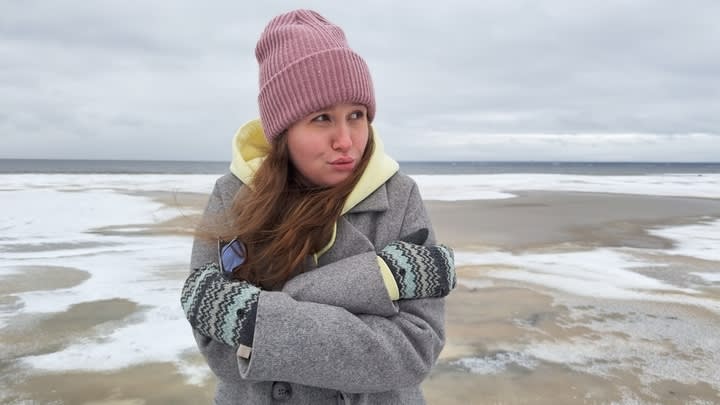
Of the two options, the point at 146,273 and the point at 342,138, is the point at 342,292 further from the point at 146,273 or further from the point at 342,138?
the point at 146,273

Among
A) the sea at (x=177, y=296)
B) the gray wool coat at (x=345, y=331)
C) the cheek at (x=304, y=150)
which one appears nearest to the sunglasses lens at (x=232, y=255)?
the gray wool coat at (x=345, y=331)

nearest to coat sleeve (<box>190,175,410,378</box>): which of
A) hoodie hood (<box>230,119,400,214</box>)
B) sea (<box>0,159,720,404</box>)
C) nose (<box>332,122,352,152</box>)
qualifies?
hoodie hood (<box>230,119,400,214</box>)

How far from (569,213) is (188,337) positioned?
12.2 meters

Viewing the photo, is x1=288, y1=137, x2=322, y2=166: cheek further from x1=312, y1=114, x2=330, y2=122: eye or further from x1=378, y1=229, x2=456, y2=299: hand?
x1=378, y1=229, x2=456, y2=299: hand

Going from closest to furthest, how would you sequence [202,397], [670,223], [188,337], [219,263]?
[219,263]
[202,397]
[188,337]
[670,223]

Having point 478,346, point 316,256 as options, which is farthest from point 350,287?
point 478,346

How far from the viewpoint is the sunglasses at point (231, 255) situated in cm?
143

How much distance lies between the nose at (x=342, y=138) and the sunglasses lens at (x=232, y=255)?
40cm

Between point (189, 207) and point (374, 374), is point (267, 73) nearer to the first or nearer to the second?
point (374, 374)

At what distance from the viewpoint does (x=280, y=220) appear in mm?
1557

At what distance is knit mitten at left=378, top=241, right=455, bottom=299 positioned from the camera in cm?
132

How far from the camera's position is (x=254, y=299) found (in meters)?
1.26

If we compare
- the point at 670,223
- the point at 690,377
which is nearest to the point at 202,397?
the point at 690,377

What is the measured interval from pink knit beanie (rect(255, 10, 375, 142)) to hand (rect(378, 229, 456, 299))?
Result: 484mm
